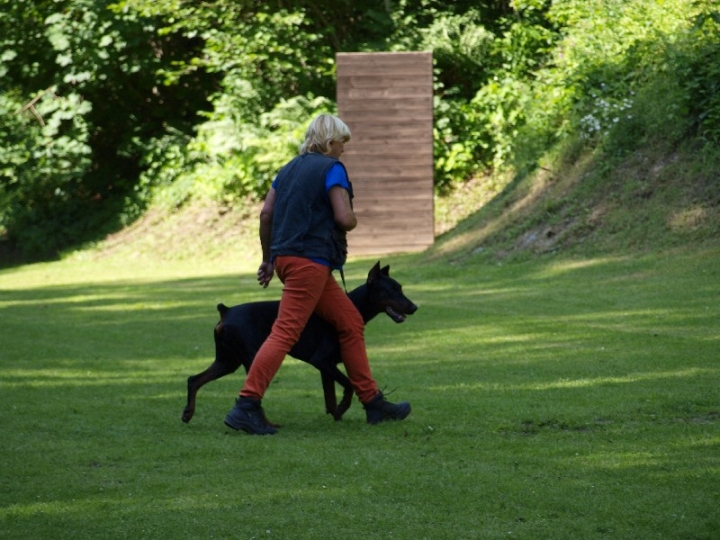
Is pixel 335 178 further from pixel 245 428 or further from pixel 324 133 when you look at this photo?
pixel 245 428

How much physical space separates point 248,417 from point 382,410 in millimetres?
813

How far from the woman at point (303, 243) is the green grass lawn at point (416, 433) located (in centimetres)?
37

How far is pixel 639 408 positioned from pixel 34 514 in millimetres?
3663

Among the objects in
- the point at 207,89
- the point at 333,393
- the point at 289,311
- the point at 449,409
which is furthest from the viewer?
the point at 207,89

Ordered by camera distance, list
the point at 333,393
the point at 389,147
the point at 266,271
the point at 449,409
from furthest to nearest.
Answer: the point at 389,147 → the point at 449,409 → the point at 333,393 → the point at 266,271

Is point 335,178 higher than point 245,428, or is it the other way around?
point 335,178

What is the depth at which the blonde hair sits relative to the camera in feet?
22.3

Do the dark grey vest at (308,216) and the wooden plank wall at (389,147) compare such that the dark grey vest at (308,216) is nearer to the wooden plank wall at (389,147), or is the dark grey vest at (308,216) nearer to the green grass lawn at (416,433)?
the green grass lawn at (416,433)

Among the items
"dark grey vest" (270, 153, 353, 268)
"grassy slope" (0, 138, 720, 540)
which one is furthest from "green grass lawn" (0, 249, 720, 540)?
"dark grey vest" (270, 153, 353, 268)

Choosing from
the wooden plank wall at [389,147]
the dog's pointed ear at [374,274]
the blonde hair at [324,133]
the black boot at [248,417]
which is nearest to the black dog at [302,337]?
the dog's pointed ear at [374,274]

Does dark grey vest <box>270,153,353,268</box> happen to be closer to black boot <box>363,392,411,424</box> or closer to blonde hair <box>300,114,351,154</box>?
blonde hair <box>300,114,351,154</box>

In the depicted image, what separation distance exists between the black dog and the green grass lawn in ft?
0.82

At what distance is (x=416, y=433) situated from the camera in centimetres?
661

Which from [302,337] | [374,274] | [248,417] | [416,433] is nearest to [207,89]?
[374,274]
